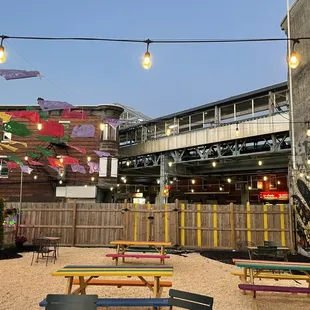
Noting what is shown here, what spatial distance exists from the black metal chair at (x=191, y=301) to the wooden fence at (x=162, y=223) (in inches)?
431

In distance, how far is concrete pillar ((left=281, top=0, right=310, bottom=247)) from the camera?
42.1ft

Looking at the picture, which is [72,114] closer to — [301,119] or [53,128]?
[53,128]

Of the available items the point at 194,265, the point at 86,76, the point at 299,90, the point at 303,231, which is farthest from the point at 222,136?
the point at 86,76

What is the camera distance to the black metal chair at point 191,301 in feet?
12.3

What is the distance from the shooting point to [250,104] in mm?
22141

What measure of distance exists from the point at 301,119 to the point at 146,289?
9.83 metres

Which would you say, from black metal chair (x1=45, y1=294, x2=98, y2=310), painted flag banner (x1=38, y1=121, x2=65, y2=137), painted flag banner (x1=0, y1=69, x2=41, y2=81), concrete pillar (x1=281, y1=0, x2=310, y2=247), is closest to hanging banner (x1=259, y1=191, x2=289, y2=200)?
concrete pillar (x1=281, y1=0, x2=310, y2=247)

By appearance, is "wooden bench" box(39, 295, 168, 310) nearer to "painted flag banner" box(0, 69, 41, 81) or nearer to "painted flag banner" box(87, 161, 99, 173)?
"painted flag banner" box(0, 69, 41, 81)

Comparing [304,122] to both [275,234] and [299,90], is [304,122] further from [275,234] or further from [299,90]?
[275,234]

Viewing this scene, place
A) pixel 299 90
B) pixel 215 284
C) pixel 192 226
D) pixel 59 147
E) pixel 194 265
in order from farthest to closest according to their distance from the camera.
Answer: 1. pixel 59 147
2. pixel 192 226
3. pixel 299 90
4. pixel 194 265
5. pixel 215 284

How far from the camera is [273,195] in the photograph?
3147 cm

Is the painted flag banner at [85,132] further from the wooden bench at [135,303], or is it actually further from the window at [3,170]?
the wooden bench at [135,303]

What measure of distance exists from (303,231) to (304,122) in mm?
4418

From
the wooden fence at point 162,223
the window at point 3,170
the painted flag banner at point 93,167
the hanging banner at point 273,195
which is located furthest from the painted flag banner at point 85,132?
the hanging banner at point 273,195
